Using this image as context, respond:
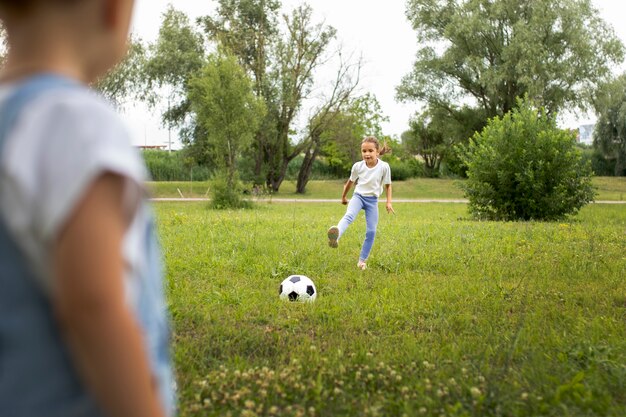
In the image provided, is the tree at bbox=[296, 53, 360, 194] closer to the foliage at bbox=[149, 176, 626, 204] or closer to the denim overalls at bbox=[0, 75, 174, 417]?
the foliage at bbox=[149, 176, 626, 204]

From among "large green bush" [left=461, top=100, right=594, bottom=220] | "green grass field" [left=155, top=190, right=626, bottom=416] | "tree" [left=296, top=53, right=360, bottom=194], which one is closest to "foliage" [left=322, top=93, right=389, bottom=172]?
"tree" [left=296, top=53, right=360, bottom=194]

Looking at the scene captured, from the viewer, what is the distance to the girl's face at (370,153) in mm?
9055

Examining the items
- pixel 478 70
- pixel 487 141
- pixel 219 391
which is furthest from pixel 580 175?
pixel 478 70

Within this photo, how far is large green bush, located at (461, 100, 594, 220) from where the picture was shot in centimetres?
1770

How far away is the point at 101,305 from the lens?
0.89 metres

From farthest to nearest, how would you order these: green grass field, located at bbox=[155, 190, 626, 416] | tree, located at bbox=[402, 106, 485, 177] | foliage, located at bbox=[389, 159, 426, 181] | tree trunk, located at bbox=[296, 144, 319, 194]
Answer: foliage, located at bbox=[389, 159, 426, 181] < tree, located at bbox=[402, 106, 485, 177] < tree trunk, located at bbox=[296, 144, 319, 194] < green grass field, located at bbox=[155, 190, 626, 416]

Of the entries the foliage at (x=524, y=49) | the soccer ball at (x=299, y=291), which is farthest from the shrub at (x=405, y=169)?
the soccer ball at (x=299, y=291)

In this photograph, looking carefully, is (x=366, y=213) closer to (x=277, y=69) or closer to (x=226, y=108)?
(x=226, y=108)

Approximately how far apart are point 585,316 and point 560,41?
121 feet

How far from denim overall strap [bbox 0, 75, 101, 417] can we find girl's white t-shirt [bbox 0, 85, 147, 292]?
0.11ft

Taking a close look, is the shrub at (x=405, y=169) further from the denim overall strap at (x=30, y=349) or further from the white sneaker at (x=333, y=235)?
the denim overall strap at (x=30, y=349)

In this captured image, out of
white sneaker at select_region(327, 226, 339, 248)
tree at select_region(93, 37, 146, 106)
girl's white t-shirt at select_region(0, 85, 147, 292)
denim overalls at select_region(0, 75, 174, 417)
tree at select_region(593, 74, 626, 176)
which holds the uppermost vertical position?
tree at select_region(93, 37, 146, 106)

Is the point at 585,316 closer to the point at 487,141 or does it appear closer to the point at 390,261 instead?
the point at 390,261

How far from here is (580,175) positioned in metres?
18.2
